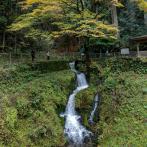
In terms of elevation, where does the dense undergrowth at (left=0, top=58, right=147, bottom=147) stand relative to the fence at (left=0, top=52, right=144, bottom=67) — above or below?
below

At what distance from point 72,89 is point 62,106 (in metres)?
2.61

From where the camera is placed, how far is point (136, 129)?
639 inches

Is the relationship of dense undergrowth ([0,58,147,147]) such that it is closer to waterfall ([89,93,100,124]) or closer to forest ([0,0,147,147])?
forest ([0,0,147,147])

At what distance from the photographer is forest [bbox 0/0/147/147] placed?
16484mm

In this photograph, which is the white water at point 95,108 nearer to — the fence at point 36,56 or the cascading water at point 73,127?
the cascading water at point 73,127

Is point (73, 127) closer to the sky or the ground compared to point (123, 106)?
closer to the ground

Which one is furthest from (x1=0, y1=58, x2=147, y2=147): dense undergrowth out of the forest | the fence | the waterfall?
the fence

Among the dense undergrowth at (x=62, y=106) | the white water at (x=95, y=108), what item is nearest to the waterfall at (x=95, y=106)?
the white water at (x=95, y=108)

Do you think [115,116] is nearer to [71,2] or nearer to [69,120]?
[69,120]

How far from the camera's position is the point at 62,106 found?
19859 mm

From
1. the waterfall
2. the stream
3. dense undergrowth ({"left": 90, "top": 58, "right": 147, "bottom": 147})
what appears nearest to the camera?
dense undergrowth ({"left": 90, "top": 58, "right": 147, "bottom": 147})

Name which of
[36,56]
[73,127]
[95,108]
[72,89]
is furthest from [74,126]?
[36,56]

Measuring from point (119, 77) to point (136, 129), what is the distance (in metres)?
6.28

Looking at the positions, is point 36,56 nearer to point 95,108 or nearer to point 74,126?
point 95,108
